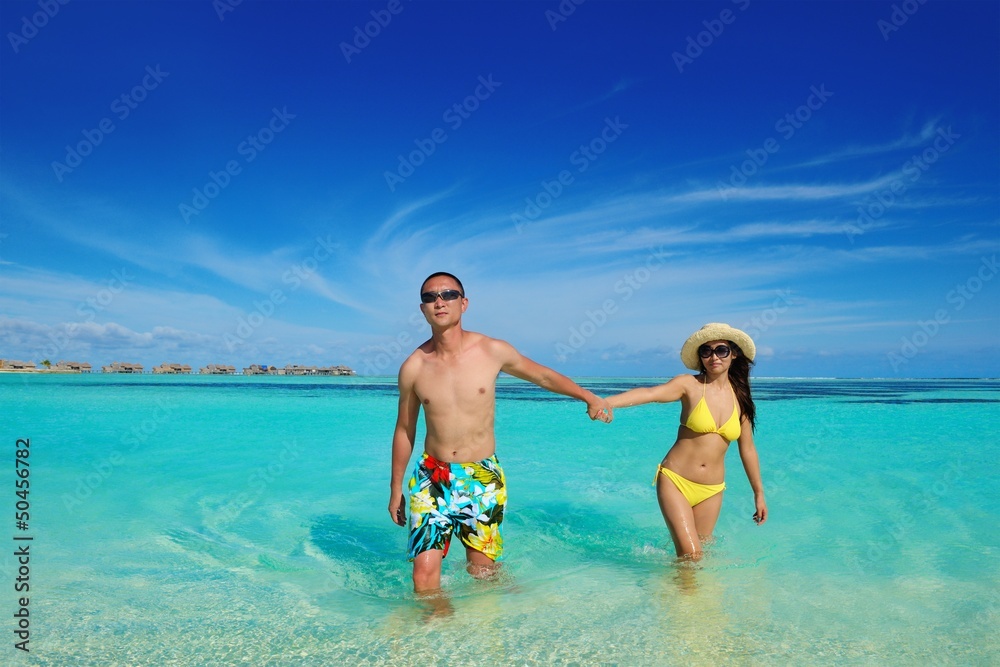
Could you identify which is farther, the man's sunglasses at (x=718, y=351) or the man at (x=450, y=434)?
the man's sunglasses at (x=718, y=351)

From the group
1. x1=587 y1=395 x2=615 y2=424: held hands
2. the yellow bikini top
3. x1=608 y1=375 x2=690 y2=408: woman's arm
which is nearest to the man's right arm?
x1=587 y1=395 x2=615 y2=424: held hands

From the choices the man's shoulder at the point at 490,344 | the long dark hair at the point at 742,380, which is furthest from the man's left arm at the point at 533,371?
the long dark hair at the point at 742,380

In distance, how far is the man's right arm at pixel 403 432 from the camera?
14.2 ft

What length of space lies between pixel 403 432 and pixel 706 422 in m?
2.33

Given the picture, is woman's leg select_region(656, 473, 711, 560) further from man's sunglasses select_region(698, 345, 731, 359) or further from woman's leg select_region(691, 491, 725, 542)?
man's sunglasses select_region(698, 345, 731, 359)

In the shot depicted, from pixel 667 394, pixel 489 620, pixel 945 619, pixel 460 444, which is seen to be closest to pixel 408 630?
pixel 489 620

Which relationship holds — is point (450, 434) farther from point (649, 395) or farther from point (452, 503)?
point (649, 395)

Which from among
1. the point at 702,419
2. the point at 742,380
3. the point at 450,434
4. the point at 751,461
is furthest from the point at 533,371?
the point at 751,461

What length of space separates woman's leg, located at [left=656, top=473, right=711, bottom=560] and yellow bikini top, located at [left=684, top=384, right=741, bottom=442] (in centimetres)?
50

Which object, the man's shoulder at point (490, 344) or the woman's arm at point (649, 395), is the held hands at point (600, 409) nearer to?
the woman's arm at point (649, 395)

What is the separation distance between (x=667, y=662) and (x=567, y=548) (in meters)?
2.72

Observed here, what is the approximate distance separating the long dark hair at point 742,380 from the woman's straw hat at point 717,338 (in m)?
0.07

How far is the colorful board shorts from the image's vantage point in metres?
4.18

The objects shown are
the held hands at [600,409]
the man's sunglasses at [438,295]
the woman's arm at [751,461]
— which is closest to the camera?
the man's sunglasses at [438,295]
